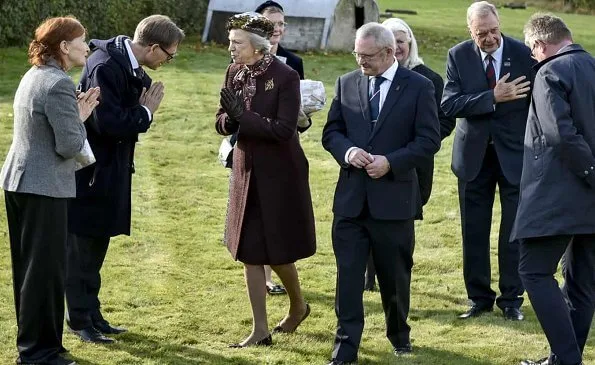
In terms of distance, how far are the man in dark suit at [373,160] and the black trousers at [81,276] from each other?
1586mm

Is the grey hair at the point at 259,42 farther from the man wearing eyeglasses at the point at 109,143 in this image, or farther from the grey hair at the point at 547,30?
the grey hair at the point at 547,30

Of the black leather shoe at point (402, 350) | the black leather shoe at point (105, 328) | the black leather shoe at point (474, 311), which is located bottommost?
the black leather shoe at point (105, 328)

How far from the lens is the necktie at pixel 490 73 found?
8508mm

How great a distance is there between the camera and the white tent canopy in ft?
79.9

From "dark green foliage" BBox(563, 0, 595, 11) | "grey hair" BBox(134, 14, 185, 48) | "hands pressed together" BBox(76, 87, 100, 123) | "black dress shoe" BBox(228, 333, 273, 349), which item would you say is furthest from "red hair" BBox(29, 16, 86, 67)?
"dark green foliage" BBox(563, 0, 595, 11)

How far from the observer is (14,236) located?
22.5 feet

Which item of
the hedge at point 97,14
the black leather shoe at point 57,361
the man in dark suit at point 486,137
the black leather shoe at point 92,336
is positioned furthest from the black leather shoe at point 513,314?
the hedge at point 97,14

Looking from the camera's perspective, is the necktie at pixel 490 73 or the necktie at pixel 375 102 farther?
A: the necktie at pixel 490 73

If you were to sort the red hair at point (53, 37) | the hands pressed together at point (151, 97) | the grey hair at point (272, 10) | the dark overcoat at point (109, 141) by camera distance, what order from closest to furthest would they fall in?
the red hair at point (53, 37), the dark overcoat at point (109, 141), the hands pressed together at point (151, 97), the grey hair at point (272, 10)

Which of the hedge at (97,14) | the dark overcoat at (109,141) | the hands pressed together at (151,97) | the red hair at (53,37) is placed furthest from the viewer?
the hedge at (97,14)

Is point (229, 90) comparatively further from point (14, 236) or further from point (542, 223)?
point (542, 223)

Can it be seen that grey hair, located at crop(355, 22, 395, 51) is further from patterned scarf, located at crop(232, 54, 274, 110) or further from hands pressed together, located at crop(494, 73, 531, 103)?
hands pressed together, located at crop(494, 73, 531, 103)

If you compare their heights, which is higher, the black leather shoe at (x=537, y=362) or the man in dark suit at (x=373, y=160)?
the man in dark suit at (x=373, y=160)

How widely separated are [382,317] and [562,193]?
2.07m
